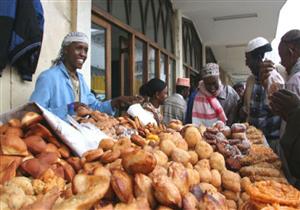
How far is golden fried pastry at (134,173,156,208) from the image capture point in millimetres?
1083

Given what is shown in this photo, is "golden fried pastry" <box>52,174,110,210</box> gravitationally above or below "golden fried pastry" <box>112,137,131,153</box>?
below

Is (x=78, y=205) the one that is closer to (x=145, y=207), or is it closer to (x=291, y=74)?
(x=145, y=207)

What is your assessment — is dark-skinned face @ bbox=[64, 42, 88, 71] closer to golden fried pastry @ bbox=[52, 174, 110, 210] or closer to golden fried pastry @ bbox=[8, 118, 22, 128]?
golden fried pastry @ bbox=[8, 118, 22, 128]

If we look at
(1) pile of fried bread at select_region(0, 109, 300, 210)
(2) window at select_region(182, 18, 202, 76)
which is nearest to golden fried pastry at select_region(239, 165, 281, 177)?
(1) pile of fried bread at select_region(0, 109, 300, 210)

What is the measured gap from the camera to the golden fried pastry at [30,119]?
58.0 inches

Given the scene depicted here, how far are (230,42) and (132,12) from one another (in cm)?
682

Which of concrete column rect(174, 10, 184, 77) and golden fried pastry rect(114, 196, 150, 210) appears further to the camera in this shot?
concrete column rect(174, 10, 184, 77)

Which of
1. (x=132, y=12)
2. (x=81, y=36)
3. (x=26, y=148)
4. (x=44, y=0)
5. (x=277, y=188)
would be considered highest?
(x=132, y=12)

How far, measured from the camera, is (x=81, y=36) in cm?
277

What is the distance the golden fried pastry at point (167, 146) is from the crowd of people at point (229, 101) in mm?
590

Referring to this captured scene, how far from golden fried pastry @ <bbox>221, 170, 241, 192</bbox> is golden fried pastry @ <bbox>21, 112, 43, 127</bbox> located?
79cm

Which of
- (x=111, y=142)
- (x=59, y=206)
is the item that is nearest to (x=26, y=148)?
(x=111, y=142)

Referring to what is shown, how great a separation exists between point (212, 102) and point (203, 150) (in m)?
2.08

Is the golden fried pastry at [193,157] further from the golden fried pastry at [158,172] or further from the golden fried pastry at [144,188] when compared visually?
the golden fried pastry at [144,188]
